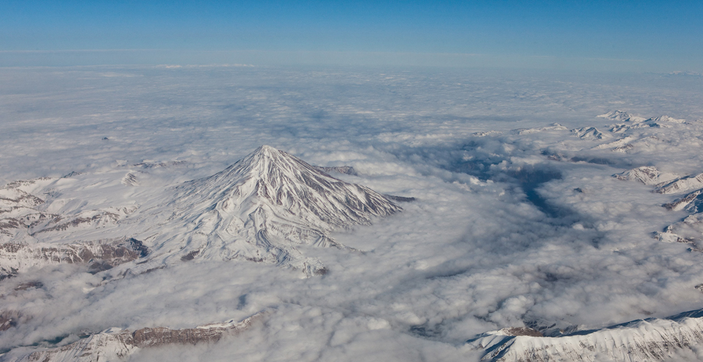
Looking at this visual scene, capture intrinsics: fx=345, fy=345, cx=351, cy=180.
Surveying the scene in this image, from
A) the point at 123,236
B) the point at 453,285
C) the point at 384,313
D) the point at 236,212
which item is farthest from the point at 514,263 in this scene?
the point at 123,236

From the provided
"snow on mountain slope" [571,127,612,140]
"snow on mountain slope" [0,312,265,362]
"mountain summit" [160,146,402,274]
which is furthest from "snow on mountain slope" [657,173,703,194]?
"snow on mountain slope" [0,312,265,362]

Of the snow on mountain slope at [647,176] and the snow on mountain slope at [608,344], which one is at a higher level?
the snow on mountain slope at [647,176]

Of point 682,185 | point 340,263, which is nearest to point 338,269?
point 340,263

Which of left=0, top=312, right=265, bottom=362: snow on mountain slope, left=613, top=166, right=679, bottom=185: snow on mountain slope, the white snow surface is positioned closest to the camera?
left=0, top=312, right=265, bottom=362: snow on mountain slope

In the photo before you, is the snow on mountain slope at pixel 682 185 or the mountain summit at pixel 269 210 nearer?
the mountain summit at pixel 269 210

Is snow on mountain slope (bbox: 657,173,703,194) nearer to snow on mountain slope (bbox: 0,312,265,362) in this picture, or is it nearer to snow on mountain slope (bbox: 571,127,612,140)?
snow on mountain slope (bbox: 571,127,612,140)

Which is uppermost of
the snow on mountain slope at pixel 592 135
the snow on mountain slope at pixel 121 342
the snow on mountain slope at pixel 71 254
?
the snow on mountain slope at pixel 592 135

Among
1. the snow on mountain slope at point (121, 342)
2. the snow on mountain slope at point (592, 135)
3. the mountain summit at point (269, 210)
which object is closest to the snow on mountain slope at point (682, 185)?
the snow on mountain slope at point (592, 135)

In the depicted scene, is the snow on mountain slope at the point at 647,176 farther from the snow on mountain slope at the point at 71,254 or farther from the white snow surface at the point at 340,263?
the snow on mountain slope at the point at 71,254
